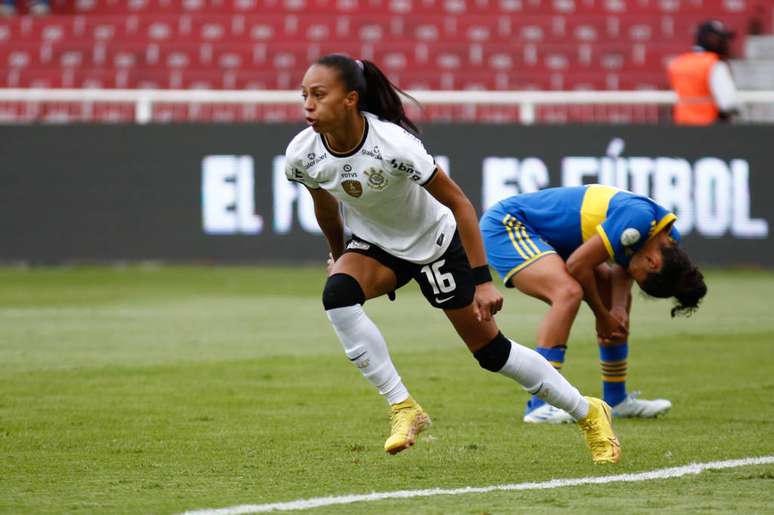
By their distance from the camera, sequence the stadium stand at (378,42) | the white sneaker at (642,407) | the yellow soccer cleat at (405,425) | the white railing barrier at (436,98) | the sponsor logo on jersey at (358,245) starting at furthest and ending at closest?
1. the stadium stand at (378,42)
2. the white railing barrier at (436,98)
3. the white sneaker at (642,407)
4. the sponsor logo on jersey at (358,245)
5. the yellow soccer cleat at (405,425)

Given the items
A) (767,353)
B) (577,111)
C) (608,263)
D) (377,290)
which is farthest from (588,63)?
(377,290)

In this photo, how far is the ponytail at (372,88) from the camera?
637cm

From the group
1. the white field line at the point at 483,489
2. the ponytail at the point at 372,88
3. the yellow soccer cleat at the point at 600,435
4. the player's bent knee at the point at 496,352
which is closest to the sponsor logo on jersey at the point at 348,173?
the ponytail at the point at 372,88

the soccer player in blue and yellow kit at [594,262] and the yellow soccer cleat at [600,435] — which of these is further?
the soccer player in blue and yellow kit at [594,262]

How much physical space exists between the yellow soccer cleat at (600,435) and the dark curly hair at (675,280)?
1134 millimetres

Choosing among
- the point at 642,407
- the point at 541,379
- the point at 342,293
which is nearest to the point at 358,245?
the point at 342,293

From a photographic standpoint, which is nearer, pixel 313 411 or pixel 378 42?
pixel 313 411

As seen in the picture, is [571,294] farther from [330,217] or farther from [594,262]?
[330,217]

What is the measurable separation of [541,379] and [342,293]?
977 millimetres

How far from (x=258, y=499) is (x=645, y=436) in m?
2.67

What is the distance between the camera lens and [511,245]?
8422 mm

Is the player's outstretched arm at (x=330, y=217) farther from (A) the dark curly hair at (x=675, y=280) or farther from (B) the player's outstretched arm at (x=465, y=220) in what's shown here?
(A) the dark curly hair at (x=675, y=280)

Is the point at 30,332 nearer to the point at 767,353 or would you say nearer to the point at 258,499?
the point at 767,353

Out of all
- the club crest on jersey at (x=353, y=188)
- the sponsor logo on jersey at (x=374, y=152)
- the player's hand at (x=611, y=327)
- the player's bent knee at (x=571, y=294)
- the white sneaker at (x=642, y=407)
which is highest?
the sponsor logo on jersey at (x=374, y=152)
